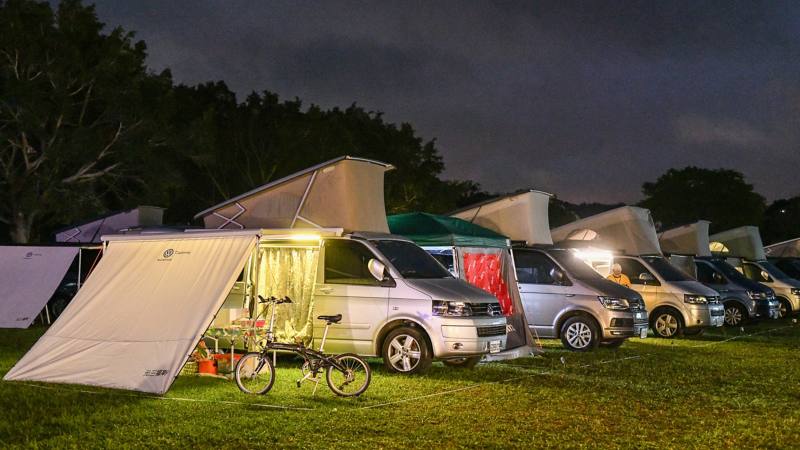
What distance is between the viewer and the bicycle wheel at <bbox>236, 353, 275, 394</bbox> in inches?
359

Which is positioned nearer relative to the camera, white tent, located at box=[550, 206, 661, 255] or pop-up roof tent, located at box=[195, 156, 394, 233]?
pop-up roof tent, located at box=[195, 156, 394, 233]

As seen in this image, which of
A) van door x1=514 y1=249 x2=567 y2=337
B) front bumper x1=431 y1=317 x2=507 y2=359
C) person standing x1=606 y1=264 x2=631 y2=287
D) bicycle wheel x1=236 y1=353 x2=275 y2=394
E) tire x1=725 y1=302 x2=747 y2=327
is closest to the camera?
bicycle wheel x1=236 y1=353 x2=275 y2=394

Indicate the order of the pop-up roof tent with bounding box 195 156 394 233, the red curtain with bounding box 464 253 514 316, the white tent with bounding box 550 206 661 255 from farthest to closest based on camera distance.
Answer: the white tent with bounding box 550 206 661 255 → the red curtain with bounding box 464 253 514 316 → the pop-up roof tent with bounding box 195 156 394 233

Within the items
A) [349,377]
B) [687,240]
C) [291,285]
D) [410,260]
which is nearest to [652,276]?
[687,240]

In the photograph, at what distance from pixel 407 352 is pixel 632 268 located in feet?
29.4

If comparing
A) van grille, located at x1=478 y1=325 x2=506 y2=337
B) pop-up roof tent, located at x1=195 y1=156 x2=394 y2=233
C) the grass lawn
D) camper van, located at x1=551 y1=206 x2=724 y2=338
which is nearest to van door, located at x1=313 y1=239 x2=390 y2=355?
pop-up roof tent, located at x1=195 y1=156 x2=394 y2=233

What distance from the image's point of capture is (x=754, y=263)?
2509 centimetres

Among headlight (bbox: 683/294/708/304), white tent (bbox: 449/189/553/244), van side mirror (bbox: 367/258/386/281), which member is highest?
white tent (bbox: 449/189/553/244)

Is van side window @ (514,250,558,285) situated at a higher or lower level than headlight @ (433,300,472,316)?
higher

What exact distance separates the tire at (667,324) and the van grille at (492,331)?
7653 mm

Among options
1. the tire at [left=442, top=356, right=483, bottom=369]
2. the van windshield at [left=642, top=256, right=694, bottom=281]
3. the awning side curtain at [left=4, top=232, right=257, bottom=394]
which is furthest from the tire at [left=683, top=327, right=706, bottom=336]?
the awning side curtain at [left=4, top=232, right=257, bottom=394]

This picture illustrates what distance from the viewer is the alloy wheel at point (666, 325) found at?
17.3 metres

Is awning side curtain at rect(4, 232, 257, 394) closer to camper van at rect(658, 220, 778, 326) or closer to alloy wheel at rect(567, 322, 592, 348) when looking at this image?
alloy wheel at rect(567, 322, 592, 348)

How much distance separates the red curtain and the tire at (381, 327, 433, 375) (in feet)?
10.4
